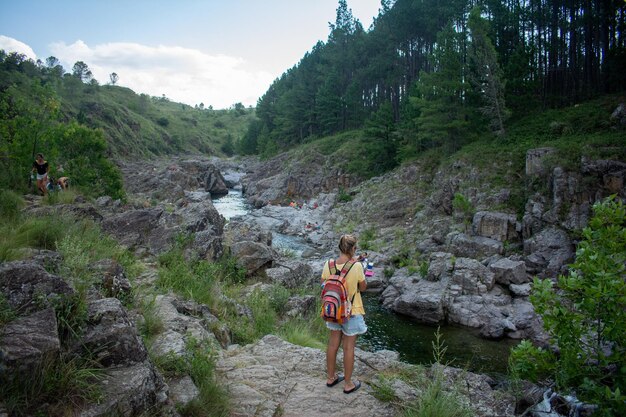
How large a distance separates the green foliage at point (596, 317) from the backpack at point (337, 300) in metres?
2.30

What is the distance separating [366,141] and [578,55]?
21.8 meters

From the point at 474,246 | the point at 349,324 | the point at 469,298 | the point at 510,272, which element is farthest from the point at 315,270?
the point at 349,324

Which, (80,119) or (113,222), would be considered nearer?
(113,222)

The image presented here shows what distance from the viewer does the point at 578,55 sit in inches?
1407

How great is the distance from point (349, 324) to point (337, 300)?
48cm

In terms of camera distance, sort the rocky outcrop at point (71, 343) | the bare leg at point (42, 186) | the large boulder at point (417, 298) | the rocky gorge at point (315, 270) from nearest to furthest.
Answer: the rocky outcrop at point (71, 343)
the rocky gorge at point (315, 270)
the bare leg at point (42, 186)
the large boulder at point (417, 298)

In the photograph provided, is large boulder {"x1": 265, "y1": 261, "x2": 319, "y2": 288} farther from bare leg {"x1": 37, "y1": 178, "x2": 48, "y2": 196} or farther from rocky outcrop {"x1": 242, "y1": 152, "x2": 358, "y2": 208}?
rocky outcrop {"x1": 242, "y1": 152, "x2": 358, "y2": 208}

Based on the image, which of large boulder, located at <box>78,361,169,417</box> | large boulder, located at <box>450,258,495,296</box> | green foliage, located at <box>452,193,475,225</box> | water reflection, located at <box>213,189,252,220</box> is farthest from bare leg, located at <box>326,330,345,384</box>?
water reflection, located at <box>213,189,252,220</box>

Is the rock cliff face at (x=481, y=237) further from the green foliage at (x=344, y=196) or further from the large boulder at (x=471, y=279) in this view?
the green foliage at (x=344, y=196)

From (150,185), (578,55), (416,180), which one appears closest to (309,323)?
(416,180)

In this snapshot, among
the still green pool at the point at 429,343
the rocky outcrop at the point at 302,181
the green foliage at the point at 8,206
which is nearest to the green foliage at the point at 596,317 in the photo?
the still green pool at the point at 429,343

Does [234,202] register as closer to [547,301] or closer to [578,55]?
[578,55]

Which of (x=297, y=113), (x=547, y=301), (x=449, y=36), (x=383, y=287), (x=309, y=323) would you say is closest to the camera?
(x=547, y=301)

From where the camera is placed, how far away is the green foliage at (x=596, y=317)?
422cm
